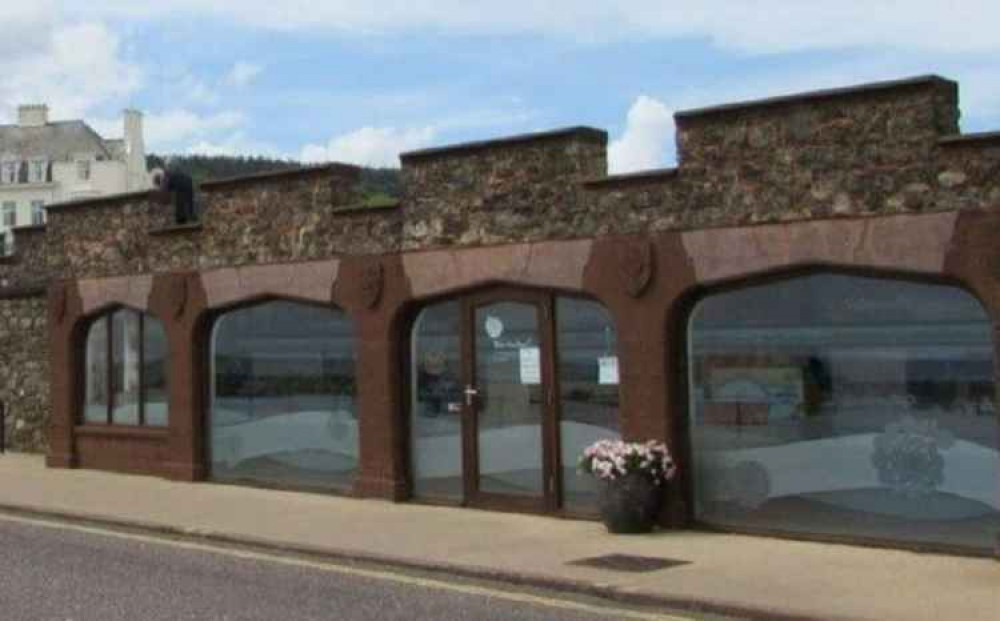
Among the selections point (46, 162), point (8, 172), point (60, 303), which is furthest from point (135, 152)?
point (60, 303)

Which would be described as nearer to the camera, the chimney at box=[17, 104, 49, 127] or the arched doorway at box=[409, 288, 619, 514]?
the arched doorway at box=[409, 288, 619, 514]

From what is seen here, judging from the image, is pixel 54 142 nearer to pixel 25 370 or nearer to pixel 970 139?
pixel 25 370

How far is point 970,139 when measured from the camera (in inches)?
441

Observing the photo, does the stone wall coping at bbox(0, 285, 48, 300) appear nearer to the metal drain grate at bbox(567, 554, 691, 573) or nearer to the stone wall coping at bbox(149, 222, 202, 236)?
the stone wall coping at bbox(149, 222, 202, 236)

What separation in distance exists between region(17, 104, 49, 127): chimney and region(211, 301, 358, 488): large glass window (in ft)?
282

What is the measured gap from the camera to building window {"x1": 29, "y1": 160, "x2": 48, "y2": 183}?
97312 millimetres

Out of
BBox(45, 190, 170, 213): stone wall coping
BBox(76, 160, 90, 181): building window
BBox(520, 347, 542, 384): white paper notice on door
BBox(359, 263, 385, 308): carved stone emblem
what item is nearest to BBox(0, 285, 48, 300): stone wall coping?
BBox(45, 190, 170, 213): stone wall coping

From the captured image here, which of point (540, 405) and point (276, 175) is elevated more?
point (276, 175)

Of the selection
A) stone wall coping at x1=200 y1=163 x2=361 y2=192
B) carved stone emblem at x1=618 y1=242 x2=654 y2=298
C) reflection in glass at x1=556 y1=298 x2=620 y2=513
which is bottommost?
reflection in glass at x1=556 y1=298 x2=620 y2=513

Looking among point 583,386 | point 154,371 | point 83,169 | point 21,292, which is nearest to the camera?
point 583,386

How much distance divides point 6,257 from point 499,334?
39.4 ft

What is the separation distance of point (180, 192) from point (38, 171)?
83356 mm

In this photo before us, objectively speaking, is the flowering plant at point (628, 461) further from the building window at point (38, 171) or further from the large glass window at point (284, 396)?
the building window at point (38, 171)

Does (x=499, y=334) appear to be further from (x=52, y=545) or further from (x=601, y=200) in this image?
(x=52, y=545)
